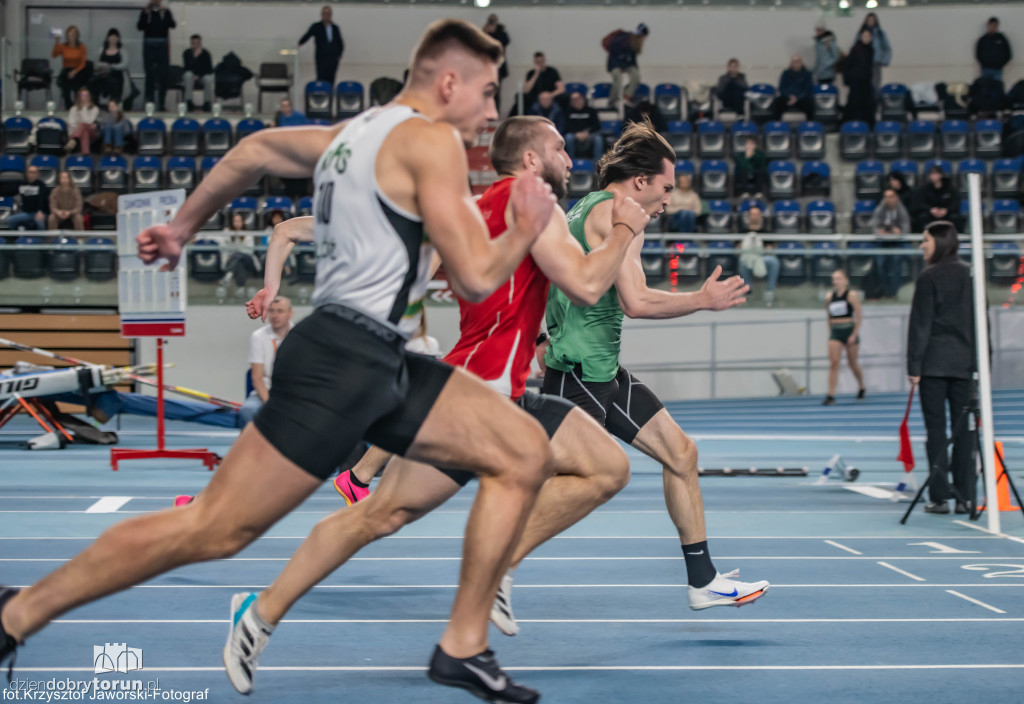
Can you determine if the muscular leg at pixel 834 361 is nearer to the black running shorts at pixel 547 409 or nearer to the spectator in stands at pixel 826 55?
the spectator in stands at pixel 826 55

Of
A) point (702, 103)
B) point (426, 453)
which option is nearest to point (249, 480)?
point (426, 453)

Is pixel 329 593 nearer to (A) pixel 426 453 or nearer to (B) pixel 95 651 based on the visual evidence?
(B) pixel 95 651

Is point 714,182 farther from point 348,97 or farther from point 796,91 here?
point 348,97

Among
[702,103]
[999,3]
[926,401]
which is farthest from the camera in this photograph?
[999,3]

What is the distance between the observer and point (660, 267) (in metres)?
15.9

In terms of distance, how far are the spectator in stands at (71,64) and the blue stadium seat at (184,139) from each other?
242 centimetres

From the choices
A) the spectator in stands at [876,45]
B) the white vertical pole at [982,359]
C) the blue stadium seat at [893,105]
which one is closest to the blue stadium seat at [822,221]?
the blue stadium seat at [893,105]

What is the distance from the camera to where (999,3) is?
23.9 meters

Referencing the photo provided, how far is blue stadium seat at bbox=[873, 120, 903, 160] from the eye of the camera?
20.3 m

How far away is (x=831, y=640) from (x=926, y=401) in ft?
12.5

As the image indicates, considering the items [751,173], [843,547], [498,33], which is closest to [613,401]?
[843,547]

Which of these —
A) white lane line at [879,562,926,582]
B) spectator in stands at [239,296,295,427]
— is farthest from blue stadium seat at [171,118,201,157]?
white lane line at [879,562,926,582]

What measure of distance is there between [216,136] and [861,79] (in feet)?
38.1

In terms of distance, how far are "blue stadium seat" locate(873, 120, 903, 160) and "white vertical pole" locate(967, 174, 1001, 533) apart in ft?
47.0
